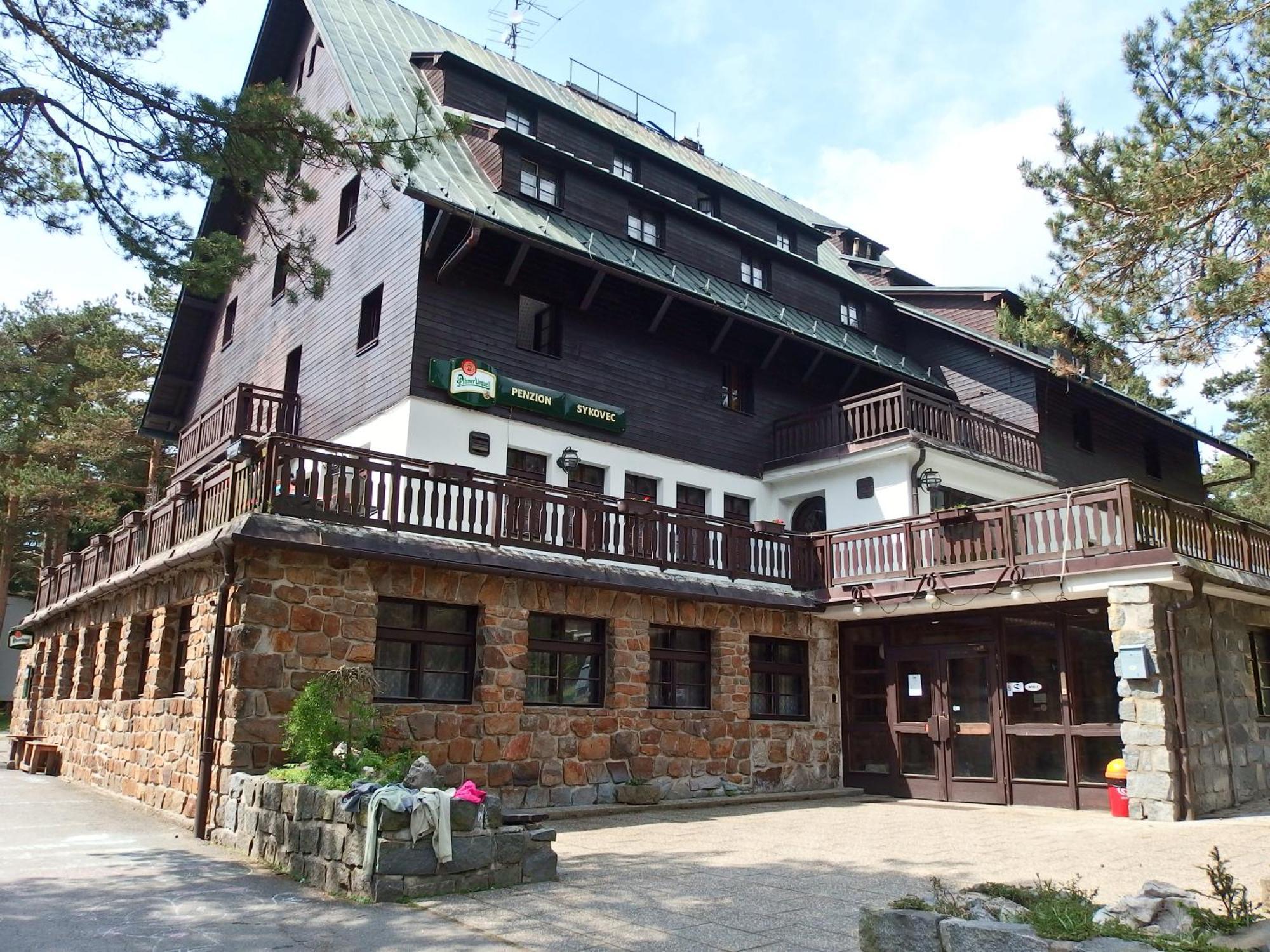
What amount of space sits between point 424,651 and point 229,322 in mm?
13798

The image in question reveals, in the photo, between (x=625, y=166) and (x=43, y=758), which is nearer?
(x=43, y=758)

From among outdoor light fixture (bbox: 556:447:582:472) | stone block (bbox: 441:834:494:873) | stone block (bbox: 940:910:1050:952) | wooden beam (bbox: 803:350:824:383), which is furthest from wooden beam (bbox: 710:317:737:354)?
stone block (bbox: 940:910:1050:952)

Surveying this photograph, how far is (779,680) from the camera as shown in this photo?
15484 mm

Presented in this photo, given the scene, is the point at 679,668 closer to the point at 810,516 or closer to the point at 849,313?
the point at 810,516

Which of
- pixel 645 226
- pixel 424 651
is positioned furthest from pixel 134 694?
pixel 645 226

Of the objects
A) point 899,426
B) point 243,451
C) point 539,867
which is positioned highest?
point 899,426

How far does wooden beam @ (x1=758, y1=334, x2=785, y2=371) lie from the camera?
61.0 feet

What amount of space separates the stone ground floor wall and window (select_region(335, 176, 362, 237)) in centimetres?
1380

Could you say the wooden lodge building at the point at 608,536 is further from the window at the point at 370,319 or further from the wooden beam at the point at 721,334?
the wooden beam at the point at 721,334

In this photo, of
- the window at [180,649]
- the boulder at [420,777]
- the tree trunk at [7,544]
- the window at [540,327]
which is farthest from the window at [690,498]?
the tree trunk at [7,544]

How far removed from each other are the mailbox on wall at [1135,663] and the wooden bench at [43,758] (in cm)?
1730

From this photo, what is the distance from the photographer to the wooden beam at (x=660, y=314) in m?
16.8

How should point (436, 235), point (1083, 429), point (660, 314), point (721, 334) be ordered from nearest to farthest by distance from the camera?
point (436, 235) < point (660, 314) < point (721, 334) < point (1083, 429)

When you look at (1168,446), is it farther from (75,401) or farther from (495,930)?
(75,401)
